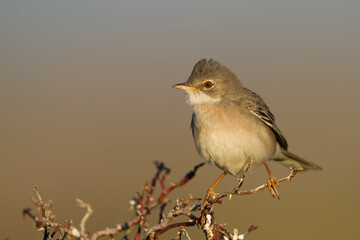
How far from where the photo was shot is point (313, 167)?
517cm

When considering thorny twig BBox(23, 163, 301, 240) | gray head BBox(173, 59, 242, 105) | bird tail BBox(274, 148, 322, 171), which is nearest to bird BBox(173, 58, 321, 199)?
gray head BBox(173, 59, 242, 105)

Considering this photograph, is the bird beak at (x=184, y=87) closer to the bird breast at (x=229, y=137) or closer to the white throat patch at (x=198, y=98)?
the white throat patch at (x=198, y=98)

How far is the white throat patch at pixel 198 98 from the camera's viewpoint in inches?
184

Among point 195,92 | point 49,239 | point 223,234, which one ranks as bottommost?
point 223,234

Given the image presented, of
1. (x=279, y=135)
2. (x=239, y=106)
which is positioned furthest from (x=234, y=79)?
(x=279, y=135)

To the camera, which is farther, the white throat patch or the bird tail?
the bird tail

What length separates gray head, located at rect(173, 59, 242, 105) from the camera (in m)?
4.70

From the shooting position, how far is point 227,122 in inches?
173

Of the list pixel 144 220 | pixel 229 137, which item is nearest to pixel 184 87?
pixel 229 137

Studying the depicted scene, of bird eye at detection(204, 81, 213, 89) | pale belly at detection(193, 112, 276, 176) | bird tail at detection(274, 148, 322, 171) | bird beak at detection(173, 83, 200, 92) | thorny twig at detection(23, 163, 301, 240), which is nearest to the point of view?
thorny twig at detection(23, 163, 301, 240)

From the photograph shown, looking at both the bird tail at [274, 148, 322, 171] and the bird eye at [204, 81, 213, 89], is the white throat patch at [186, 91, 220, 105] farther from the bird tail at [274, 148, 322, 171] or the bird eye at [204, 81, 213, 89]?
the bird tail at [274, 148, 322, 171]

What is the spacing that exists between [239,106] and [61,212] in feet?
12.3

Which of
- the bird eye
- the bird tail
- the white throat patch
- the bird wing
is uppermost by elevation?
the bird eye

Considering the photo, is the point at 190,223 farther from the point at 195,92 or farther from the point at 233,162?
the point at 195,92
